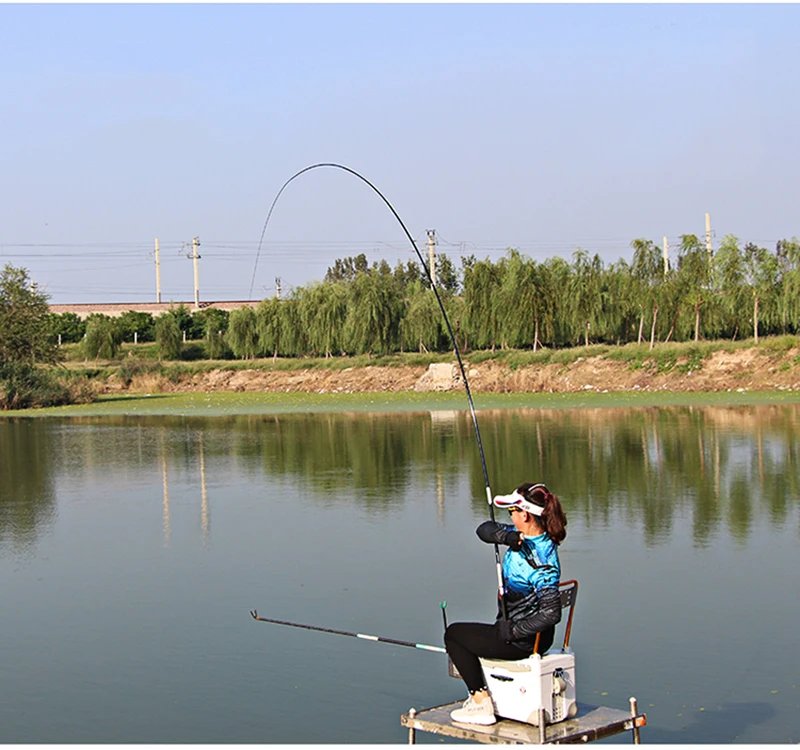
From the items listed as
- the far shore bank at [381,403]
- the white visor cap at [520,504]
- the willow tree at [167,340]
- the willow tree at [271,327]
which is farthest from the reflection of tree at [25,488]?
the willow tree at [167,340]

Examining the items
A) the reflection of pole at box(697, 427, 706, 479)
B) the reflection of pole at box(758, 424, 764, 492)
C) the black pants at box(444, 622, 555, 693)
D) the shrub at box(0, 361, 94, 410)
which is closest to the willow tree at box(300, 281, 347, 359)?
the shrub at box(0, 361, 94, 410)

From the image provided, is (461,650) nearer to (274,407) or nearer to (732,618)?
(732,618)

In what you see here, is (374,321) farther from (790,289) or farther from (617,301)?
(790,289)

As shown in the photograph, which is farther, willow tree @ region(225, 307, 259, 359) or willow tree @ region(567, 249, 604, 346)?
willow tree @ region(225, 307, 259, 359)

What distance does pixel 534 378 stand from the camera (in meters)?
50.6

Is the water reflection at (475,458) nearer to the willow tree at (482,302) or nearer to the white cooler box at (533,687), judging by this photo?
the white cooler box at (533,687)

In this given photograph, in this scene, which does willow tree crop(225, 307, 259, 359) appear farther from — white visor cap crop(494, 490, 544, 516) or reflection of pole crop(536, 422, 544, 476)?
white visor cap crop(494, 490, 544, 516)

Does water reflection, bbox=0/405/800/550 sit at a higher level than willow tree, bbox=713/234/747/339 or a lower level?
lower

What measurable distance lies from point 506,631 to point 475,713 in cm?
47

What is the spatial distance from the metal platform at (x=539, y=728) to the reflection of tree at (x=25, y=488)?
8.74 meters

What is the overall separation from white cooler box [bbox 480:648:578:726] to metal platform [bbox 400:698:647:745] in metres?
0.06

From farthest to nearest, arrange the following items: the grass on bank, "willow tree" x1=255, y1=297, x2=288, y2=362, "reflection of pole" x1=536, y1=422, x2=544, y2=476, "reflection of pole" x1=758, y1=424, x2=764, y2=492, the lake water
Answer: "willow tree" x1=255, y1=297, x2=288, y2=362, the grass on bank, "reflection of pole" x1=536, y1=422, x2=544, y2=476, "reflection of pole" x1=758, y1=424, x2=764, y2=492, the lake water

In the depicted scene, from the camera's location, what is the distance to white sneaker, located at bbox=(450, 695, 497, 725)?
6.28 metres

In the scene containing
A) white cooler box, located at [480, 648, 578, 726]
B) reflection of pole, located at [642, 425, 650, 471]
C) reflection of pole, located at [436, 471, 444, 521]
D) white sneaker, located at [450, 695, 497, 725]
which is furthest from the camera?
reflection of pole, located at [642, 425, 650, 471]
